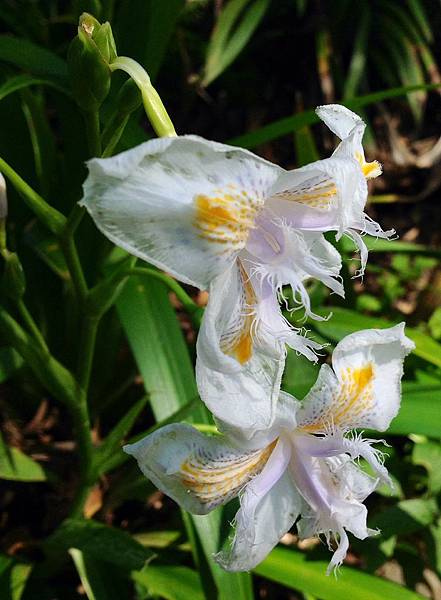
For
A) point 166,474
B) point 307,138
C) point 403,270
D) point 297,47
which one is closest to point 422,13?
point 297,47

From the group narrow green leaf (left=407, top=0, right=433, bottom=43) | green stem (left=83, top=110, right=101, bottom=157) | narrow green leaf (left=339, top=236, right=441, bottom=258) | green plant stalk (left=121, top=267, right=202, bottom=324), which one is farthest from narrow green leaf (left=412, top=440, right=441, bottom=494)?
narrow green leaf (left=407, top=0, right=433, bottom=43)

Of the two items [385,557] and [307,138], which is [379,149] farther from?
[385,557]

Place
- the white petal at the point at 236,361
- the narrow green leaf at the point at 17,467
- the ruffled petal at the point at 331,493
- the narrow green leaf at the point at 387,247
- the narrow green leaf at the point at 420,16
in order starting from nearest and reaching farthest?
the white petal at the point at 236,361
the ruffled petal at the point at 331,493
the narrow green leaf at the point at 17,467
the narrow green leaf at the point at 387,247
the narrow green leaf at the point at 420,16

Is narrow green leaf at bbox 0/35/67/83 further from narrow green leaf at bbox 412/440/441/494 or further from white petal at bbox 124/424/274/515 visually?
narrow green leaf at bbox 412/440/441/494

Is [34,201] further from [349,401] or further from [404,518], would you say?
[404,518]

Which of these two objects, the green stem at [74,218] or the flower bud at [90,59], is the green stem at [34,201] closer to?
the green stem at [74,218]

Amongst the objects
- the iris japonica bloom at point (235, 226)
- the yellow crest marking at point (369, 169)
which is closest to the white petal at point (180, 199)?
the iris japonica bloom at point (235, 226)
